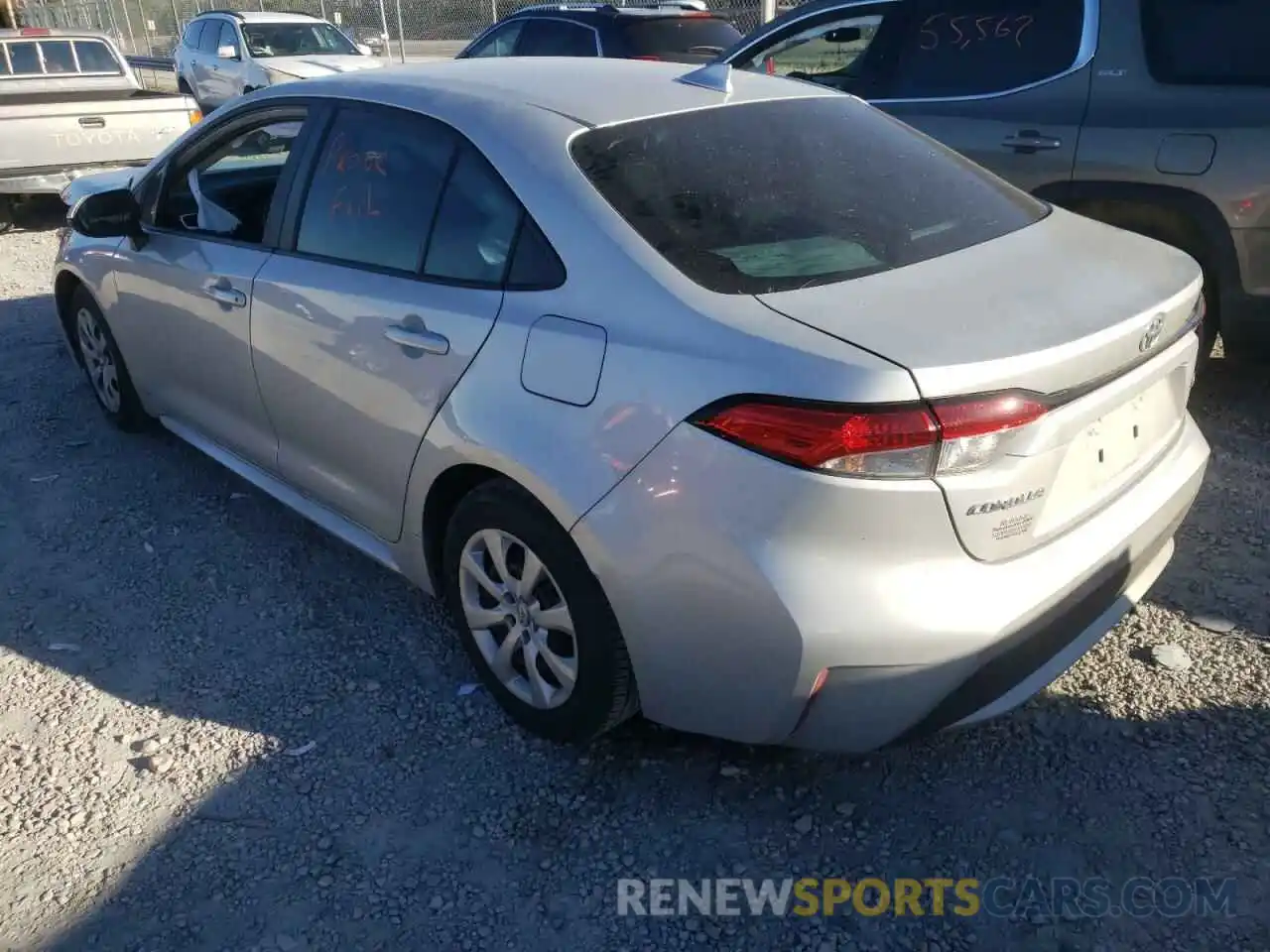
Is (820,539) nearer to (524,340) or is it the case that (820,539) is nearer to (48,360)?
(524,340)

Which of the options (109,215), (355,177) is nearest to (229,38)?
(109,215)

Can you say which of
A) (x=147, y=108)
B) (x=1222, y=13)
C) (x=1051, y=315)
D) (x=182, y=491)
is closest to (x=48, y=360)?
(x=182, y=491)

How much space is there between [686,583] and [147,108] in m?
8.03

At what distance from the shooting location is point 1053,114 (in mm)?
4543

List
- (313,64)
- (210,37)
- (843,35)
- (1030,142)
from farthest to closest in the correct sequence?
1. (210,37)
2. (313,64)
3. (843,35)
4. (1030,142)

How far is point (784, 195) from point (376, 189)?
3.90 ft

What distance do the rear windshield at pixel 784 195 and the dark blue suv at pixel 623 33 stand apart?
6.07 meters

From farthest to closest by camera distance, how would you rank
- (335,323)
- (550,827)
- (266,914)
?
(335,323) → (550,827) → (266,914)

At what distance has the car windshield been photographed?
15.1 m

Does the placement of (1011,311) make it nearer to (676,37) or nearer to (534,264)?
(534,264)

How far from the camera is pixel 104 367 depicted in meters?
4.67

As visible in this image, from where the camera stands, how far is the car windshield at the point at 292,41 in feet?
49.6

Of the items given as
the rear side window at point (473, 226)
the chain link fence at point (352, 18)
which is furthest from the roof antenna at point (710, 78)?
the chain link fence at point (352, 18)

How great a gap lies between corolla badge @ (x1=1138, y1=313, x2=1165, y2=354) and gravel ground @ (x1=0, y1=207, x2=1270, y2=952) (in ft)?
3.37
